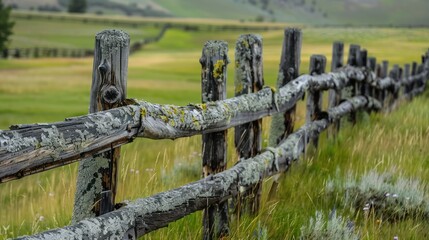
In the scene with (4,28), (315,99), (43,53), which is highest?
(315,99)

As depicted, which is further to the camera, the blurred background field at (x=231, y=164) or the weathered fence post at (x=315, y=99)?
the weathered fence post at (x=315, y=99)

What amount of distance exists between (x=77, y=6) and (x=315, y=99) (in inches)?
5250

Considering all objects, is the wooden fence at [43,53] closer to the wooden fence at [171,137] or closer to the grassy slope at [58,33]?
the grassy slope at [58,33]

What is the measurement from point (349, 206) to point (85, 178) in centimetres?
249

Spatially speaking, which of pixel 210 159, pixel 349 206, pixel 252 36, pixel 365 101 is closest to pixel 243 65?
pixel 252 36

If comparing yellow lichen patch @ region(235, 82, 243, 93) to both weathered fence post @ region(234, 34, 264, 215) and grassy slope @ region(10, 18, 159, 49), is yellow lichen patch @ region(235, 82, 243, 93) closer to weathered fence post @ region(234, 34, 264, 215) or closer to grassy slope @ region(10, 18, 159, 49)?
weathered fence post @ region(234, 34, 264, 215)

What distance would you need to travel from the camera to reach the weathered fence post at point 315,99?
700cm

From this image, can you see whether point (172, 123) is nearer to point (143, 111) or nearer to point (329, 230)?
point (143, 111)

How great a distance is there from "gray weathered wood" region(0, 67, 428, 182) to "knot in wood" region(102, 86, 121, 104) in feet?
0.22

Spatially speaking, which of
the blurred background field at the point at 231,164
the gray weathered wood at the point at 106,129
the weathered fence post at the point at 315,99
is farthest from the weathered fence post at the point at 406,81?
the gray weathered wood at the point at 106,129

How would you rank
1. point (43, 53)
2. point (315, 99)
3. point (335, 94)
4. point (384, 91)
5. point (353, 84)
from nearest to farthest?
point (315, 99)
point (335, 94)
point (353, 84)
point (384, 91)
point (43, 53)

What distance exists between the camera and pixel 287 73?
244 inches

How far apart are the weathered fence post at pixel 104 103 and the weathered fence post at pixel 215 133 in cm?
117

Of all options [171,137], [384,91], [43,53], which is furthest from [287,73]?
[43,53]
